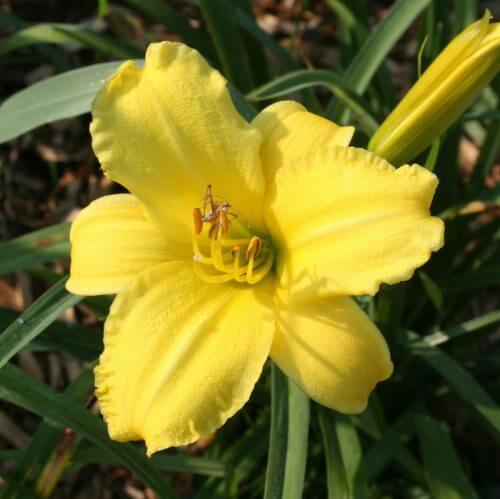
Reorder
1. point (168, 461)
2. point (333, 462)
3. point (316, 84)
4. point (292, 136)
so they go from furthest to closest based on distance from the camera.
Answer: point (168, 461) → point (316, 84) → point (333, 462) → point (292, 136)

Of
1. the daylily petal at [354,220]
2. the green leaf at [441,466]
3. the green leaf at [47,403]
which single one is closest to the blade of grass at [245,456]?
the green leaf at [441,466]

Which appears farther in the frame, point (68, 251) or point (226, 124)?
point (68, 251)

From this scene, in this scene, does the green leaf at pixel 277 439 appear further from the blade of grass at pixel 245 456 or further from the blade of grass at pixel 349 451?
the blade of grass at pixel 245 456

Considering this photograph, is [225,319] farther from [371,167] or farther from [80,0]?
[80,0]

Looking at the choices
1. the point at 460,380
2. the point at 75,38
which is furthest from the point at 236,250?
the point at 75,38

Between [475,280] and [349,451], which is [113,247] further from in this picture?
[475,280]

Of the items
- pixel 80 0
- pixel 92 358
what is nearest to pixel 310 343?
pixel 92 358
